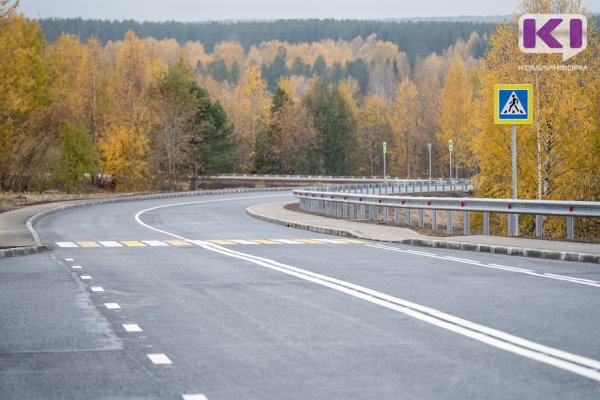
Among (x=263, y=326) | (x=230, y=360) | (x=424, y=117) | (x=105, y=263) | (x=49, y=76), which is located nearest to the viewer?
(x=230, y=360)

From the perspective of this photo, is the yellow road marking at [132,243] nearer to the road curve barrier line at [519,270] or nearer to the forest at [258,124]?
the road curve barrier line at [519,270]

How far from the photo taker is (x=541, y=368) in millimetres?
8734

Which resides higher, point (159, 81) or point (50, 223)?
point (159, 81)

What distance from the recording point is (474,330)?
10.9 metres

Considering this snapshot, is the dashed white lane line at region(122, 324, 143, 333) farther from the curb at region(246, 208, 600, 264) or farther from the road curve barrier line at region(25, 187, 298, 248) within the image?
the road curve barrier line at region(25, 187, 298, 248)

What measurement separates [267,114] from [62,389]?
128m

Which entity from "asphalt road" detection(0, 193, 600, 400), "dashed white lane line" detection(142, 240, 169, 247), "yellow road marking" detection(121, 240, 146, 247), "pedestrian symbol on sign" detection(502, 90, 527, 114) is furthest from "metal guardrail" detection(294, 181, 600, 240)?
"yellow road marking" detection(121, 240, 146, 247)

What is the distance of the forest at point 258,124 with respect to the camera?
157 feet

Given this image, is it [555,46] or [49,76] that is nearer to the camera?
[555,46]

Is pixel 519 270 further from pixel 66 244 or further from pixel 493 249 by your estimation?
pixel 66 244

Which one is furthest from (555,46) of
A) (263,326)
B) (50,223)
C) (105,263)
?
(263,326)

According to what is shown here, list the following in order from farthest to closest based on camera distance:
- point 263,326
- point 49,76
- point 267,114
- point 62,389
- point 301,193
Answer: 1. point 267,114
2. point 49,76
3. point 301,193
4. point 263,326
5. point 62,389

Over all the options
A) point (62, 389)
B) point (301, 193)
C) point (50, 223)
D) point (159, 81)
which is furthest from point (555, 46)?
point (159, 81)

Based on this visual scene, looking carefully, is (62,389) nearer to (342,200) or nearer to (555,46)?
(342,200)
